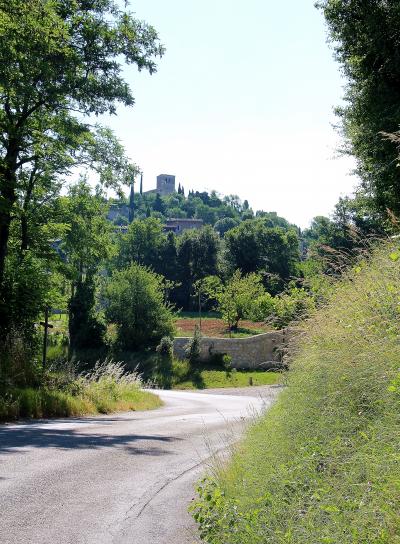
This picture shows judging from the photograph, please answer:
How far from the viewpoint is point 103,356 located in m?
53.2

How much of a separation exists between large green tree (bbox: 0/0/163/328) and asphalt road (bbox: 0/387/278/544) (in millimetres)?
9607

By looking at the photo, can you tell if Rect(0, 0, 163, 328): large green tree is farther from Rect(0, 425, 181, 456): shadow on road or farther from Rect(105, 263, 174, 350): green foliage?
Rect(105, 263, 174, 350): green foliage

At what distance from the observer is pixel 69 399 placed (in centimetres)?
1756

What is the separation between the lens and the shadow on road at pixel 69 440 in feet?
32.7

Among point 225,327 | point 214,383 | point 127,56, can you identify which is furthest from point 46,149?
point 225,327

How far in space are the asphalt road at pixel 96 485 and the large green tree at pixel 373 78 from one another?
8.70m

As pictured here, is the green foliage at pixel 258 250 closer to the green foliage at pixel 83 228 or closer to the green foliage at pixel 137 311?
the green foliage at pixel 137 311

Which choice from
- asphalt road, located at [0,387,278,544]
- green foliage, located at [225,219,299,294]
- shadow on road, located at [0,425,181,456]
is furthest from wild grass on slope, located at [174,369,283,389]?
green foliage, located at [225,219,299,294]

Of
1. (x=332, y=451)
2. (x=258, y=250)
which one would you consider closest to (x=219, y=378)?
(x=332, y=451)

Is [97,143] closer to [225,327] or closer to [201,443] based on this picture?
[201,443]

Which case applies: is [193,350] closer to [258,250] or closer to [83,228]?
[83,228]

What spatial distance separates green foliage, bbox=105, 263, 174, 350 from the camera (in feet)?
182

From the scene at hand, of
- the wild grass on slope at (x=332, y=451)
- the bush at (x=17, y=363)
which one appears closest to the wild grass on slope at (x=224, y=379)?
the bush at (x=17, y=363)

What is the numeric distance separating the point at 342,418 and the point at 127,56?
18.6 meters
